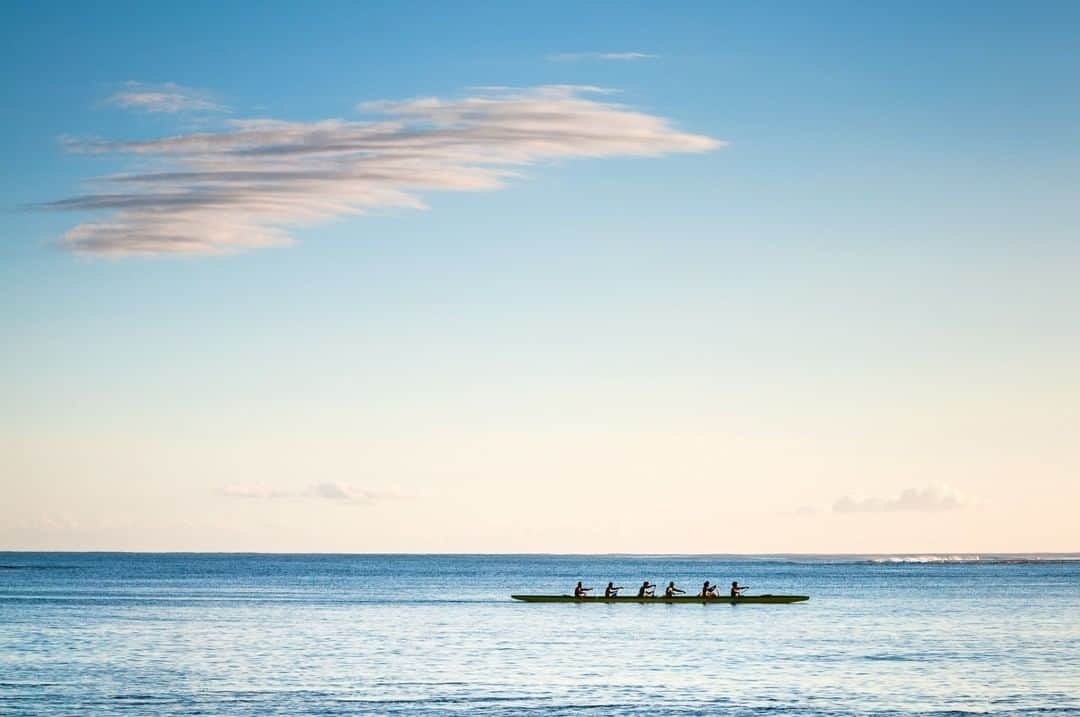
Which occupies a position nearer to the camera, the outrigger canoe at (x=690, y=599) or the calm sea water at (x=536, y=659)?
the calm sea water at (x=536, y=659)

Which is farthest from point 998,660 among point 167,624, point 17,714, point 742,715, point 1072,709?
point 167,624

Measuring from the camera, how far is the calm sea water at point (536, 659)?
4638 centimetres

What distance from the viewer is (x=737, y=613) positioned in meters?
94.8

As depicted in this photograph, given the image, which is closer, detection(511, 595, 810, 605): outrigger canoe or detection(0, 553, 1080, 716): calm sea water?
detection(0, 553, 1080, 716): calm sea water

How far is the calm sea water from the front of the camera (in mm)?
46375

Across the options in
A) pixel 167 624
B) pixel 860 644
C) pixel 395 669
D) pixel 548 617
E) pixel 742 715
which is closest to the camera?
pixel 742 715

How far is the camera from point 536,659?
197 ft

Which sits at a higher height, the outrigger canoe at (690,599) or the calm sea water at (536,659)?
the outrigger canoe at (690,599)

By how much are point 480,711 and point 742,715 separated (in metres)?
7.92

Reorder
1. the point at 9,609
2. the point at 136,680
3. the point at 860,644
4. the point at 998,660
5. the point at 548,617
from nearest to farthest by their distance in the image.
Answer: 1. the point at 136,680
2. the point at 998,660
3. the point at 860,644
4. the point at 548,617
5. the point at 9,609

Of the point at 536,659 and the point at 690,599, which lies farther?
the point at 690,599

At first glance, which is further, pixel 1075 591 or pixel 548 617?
pixel 1075 591

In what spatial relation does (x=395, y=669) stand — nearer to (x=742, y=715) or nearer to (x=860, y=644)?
(x=742, y=715)

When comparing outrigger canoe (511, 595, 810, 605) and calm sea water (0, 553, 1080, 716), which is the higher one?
outrigger canoe (511, 595, 810, 605)
